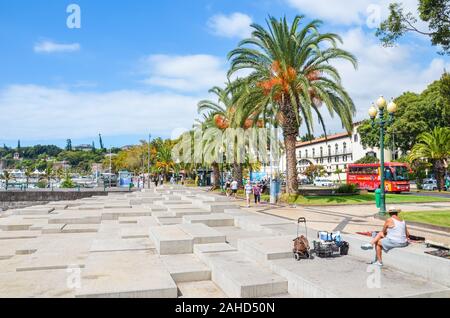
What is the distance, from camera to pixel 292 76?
2264 cm

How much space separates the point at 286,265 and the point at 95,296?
331cm

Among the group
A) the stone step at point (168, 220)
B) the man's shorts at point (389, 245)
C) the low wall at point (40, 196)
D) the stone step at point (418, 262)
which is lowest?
the low wall at point (40, 196)

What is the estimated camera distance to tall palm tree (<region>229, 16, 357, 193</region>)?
21.9 metres

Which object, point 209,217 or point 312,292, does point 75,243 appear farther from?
point 312,292

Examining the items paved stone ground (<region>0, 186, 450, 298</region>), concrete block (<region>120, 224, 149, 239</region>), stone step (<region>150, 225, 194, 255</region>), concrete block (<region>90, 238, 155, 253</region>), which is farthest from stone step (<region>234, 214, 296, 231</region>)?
concrete block (<region>90, 238, 155, 253</region>)

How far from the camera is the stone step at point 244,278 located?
241 inches

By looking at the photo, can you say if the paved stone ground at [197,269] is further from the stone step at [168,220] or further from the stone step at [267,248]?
the stone step at [168,220]

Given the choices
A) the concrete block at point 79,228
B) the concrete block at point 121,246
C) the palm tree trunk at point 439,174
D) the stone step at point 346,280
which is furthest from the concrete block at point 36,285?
the palm tree trunk at point 439,174

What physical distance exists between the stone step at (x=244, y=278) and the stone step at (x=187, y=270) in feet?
0.57

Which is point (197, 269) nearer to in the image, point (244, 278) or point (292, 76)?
point (244, 278)

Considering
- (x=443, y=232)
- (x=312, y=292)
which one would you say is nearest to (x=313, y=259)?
(x=312, y=292)

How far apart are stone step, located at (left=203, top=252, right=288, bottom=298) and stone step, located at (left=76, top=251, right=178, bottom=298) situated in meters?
0.95

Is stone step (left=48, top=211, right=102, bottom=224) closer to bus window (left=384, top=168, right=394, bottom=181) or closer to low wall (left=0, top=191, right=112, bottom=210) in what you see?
low wall (left=0, top=191, right=112, bottom=210)
